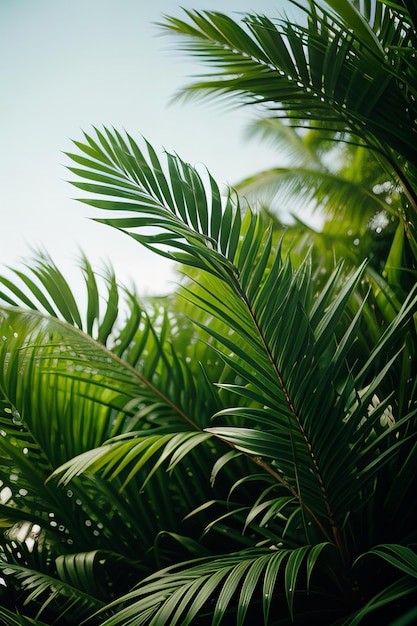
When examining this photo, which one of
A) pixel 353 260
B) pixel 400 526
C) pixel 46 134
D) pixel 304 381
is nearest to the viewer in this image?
pixel 304 381

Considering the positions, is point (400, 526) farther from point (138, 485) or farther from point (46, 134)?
point (46, 134)

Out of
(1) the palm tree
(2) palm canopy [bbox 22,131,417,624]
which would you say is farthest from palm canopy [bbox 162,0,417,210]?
(2) palm canopy [bbox 22,131,417,624]

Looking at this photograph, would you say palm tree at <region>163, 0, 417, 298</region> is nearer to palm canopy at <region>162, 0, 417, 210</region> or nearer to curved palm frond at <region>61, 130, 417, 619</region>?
palm canopy at <region>162, 0, 417, 210</region>

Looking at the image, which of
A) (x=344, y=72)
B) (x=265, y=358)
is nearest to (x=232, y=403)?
(x=265, y=358)

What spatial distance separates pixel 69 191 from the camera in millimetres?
1061

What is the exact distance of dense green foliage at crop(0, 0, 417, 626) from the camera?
2.67 ft

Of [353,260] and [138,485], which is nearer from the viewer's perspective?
[138,485]

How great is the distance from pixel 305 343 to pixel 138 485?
2.13ft

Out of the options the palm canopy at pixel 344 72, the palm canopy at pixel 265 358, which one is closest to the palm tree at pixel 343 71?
the palm canopy at pixel 344 72

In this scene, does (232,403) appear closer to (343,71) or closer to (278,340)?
(278,340)

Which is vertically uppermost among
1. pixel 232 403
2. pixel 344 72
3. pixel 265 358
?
pixel 344 72

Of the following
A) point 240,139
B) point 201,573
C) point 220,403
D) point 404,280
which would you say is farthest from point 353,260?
point 240,139

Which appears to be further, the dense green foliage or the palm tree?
the palm tree

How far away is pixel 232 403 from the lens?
1251mm
